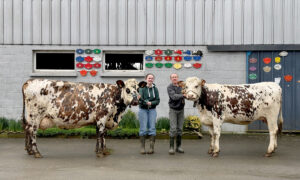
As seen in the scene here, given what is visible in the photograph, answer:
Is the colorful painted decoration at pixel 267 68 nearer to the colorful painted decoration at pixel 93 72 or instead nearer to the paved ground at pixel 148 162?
the paved ground at pixel 148 162

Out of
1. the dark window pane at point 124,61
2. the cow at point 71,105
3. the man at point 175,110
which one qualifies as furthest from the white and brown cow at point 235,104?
the dark window pane at point 124,61

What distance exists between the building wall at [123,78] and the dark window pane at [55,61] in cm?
29

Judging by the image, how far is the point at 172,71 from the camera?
43.7 feet

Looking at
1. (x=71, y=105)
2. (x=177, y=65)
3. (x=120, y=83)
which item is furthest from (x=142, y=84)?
(x=177, y=65)

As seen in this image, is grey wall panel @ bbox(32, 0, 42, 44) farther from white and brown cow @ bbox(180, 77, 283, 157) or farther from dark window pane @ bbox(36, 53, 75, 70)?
white and brown cow @ bbox(180, 77, 283, 157)

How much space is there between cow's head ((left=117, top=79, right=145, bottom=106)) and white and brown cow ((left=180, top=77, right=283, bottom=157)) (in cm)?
114

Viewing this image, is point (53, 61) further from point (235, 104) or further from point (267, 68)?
point (267, 68)

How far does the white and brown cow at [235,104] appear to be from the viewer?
30.1 ft

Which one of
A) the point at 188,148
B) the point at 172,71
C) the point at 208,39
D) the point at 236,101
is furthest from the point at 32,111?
the point at 208,39

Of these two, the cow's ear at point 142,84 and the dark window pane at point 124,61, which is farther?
the dark window pane at point 124,61

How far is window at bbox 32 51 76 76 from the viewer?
13598 millimetres

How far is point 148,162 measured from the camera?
8.39 metres

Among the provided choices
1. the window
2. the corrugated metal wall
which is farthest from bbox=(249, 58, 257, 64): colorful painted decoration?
the window

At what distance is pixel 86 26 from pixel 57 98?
5.01 metres
